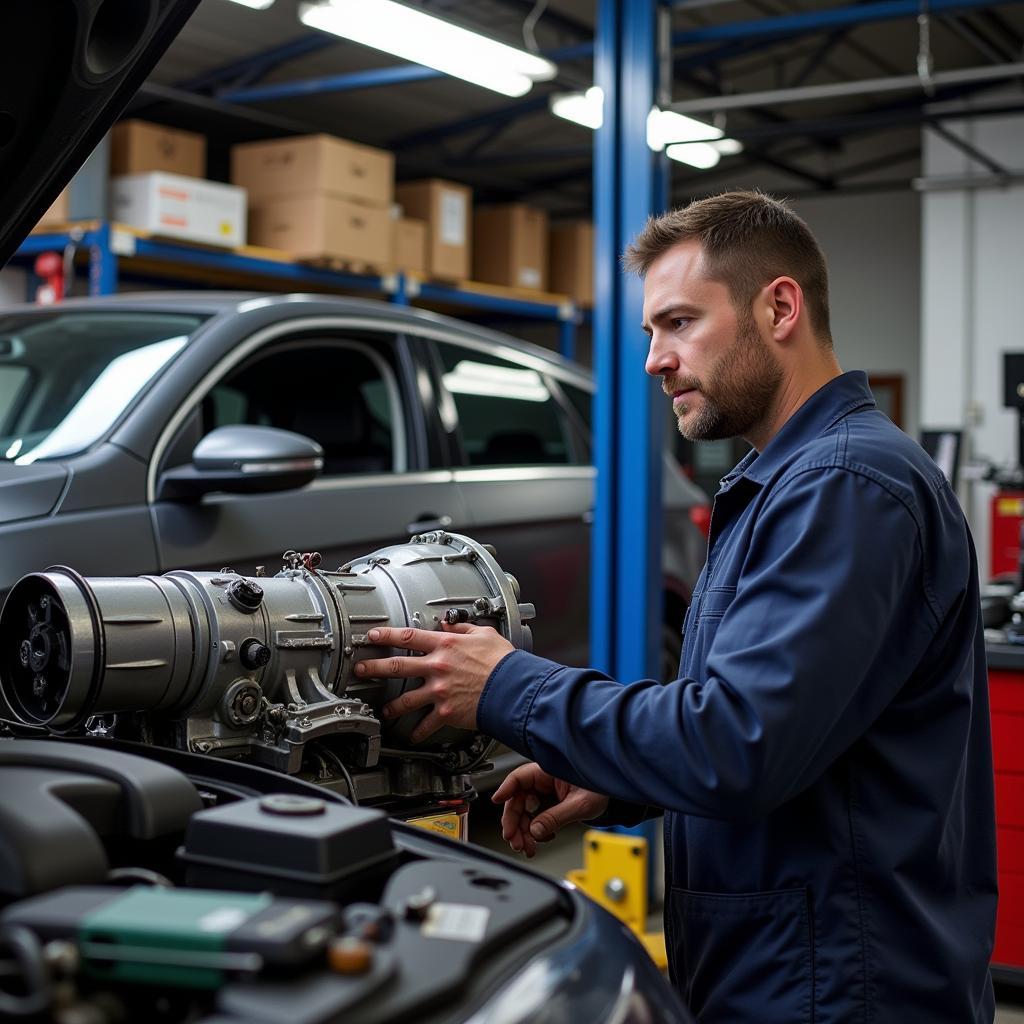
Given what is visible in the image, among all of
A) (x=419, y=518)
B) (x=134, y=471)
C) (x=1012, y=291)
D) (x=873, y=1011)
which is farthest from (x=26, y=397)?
(x=1012, y=291)

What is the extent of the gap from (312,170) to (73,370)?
18.1ft

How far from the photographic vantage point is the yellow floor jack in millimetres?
3496

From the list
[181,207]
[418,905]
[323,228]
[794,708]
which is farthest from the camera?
[323,228]

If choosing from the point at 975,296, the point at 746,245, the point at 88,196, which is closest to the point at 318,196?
the point at 88,196

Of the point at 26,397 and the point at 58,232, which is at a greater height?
the point at 58,232

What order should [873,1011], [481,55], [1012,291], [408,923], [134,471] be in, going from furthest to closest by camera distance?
[1012,291]
[481,55]
[134,471]
[873,1011]
[408,923]

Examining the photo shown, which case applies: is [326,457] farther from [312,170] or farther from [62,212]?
[312,170]

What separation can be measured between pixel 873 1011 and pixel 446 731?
0.60m

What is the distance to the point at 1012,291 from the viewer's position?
12.7 meters

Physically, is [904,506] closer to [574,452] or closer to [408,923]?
[408,923]

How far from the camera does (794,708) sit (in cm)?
134

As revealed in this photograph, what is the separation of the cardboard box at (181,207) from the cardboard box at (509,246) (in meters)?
3.18

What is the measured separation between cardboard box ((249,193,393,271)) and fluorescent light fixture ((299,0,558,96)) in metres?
1.50

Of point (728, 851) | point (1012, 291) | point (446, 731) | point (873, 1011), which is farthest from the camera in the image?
point (1012, 291)
